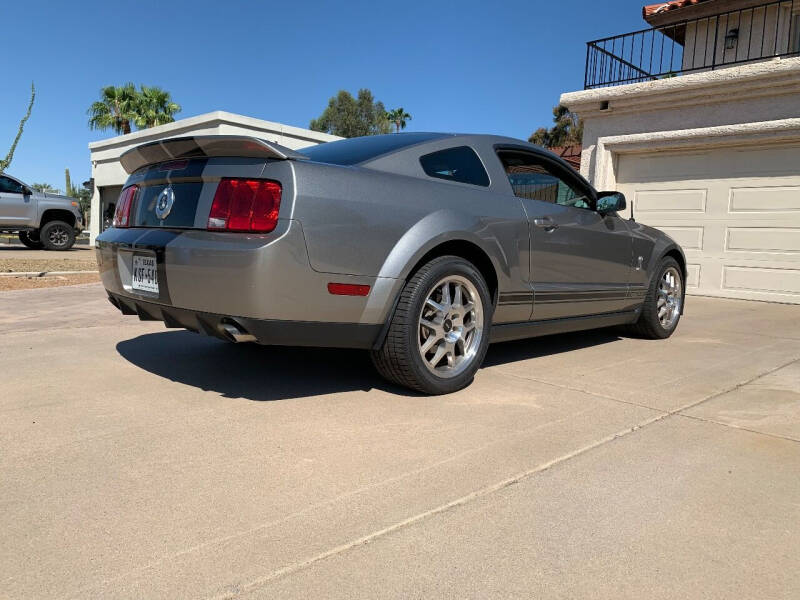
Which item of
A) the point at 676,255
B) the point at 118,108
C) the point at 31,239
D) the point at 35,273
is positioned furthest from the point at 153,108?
the point at 676,255

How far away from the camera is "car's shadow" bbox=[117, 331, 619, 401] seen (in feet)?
11.4

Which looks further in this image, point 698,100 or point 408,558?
point 698,100

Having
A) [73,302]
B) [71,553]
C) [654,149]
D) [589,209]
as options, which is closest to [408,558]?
[71,553]

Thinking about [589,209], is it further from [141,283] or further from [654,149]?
[654,149]

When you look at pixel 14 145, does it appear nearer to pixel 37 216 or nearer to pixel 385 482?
pixel 37 216

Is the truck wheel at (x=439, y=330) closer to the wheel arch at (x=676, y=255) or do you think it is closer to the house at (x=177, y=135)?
the wheel arch at (x=676, y=255)

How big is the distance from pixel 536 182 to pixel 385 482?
8.45 ft

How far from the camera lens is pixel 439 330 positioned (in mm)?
3385

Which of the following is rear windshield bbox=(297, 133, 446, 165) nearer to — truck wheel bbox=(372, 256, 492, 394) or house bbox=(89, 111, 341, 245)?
truck wheel bbox=(372, 256, 492, 394)

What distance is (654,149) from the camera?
31.6 ft

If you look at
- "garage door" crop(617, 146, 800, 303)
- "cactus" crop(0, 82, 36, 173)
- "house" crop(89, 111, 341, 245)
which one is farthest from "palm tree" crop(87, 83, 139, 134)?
"garage door" crop(617, 146, 800, 303)

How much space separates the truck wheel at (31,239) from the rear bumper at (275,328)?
15.9m

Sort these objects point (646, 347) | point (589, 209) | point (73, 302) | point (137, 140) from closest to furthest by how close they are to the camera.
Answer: point (589, 209) < point (646, 347) < point (73, 302) < point (137, 140)

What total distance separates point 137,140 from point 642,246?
1797 cm
